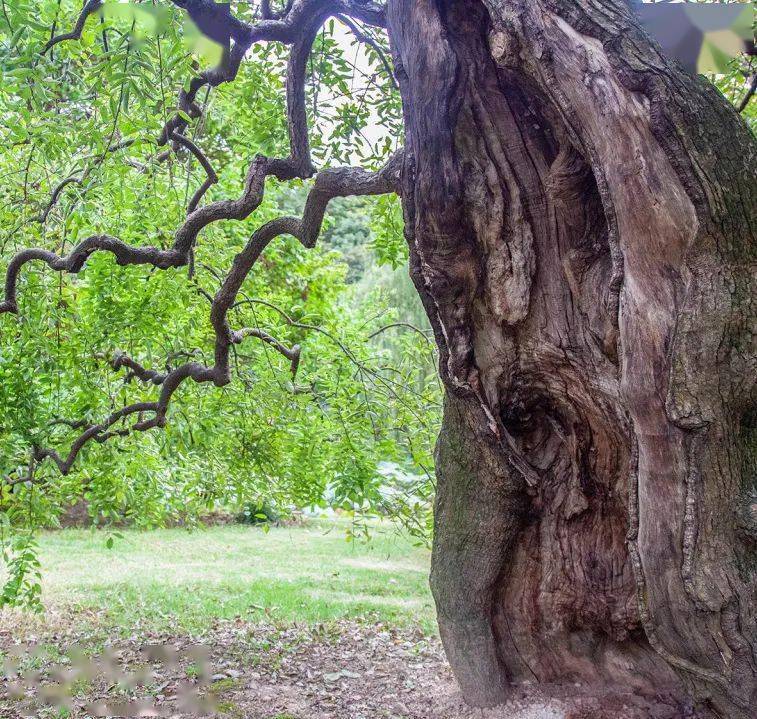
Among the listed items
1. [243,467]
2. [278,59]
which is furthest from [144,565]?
[278,59]

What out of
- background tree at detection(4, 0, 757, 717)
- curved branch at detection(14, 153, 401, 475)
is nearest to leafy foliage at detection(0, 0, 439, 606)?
curved branch at detection(14, 153, 401, 475)

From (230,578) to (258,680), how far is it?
5308 mm

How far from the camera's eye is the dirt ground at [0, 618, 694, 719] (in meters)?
3.47

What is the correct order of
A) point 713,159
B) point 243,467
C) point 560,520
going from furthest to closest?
point 243,467 < point 560,520 < point 713,159

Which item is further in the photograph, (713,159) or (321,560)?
(321,560)

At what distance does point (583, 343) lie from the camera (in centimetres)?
290

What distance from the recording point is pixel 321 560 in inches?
476

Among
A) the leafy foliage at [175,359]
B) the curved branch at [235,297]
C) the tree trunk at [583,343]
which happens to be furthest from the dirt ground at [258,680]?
the curved branch at [235,297]

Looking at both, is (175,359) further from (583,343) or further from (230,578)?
(230,578)

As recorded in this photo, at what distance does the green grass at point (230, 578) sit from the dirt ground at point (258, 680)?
30.6 inches

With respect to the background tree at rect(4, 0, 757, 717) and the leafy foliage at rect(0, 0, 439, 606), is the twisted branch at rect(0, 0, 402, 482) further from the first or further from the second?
the leafy foliage at rect(0, 0, 439, 606)

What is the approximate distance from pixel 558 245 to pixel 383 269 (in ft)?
44.7

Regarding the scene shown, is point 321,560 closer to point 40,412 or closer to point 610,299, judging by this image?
point 40,412

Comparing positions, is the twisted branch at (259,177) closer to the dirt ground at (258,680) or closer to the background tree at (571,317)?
the background tree at (571,317)
